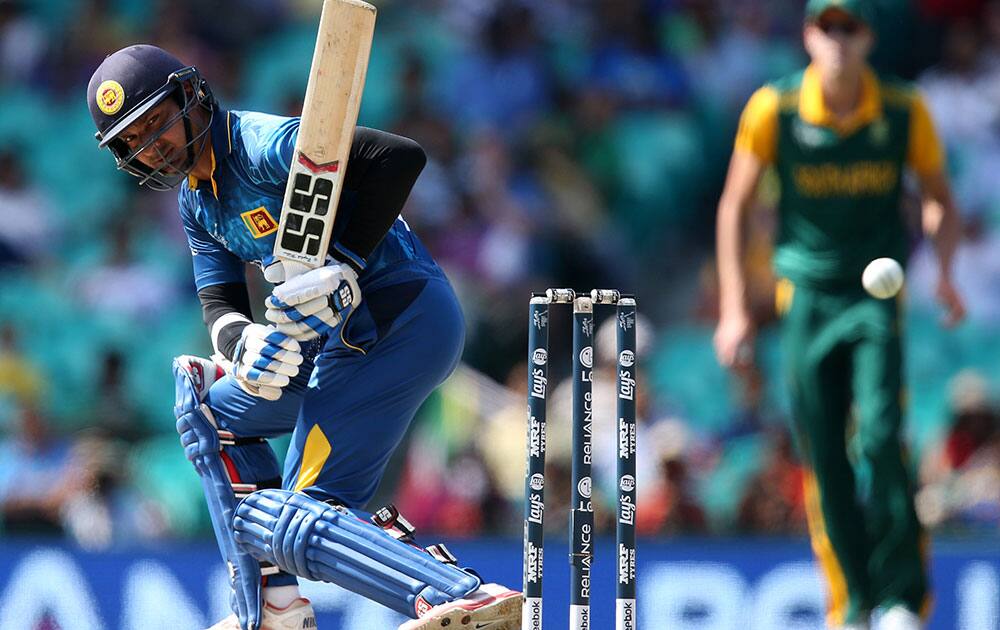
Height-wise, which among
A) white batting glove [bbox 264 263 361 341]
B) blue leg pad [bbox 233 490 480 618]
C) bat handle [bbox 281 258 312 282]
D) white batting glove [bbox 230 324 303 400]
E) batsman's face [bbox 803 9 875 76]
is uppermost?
batsman's face [bbox 803 9 875 76]

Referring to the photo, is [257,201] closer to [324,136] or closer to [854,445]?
[324,136]

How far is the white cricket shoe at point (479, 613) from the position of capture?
2.98 m

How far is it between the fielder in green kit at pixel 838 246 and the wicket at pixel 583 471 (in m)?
0.89

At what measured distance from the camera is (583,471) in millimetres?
3432

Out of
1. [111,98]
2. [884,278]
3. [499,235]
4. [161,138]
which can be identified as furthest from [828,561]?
[499,235]

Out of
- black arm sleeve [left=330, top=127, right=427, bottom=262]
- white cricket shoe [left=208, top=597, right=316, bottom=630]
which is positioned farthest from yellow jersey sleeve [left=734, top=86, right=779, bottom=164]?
white cricket shoe [left=208, top=597, right=316, bottom=630]

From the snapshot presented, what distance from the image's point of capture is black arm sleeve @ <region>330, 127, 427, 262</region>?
3.18 m

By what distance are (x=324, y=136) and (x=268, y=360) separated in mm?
502

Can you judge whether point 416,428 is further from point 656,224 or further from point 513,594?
point 513,594

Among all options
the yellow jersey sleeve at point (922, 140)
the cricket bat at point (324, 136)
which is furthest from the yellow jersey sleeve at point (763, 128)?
the cricket bat at point (324, 136)

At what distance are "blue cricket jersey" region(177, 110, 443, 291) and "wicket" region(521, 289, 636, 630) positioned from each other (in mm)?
357

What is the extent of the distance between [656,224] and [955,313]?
3242 mm

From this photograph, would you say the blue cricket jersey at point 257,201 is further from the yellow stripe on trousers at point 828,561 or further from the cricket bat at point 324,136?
the yellow stripe on trousers at point 828,561

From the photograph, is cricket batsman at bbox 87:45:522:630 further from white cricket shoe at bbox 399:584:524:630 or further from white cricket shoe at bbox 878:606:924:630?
white cricket shoe at bbox 878:606:924:630
